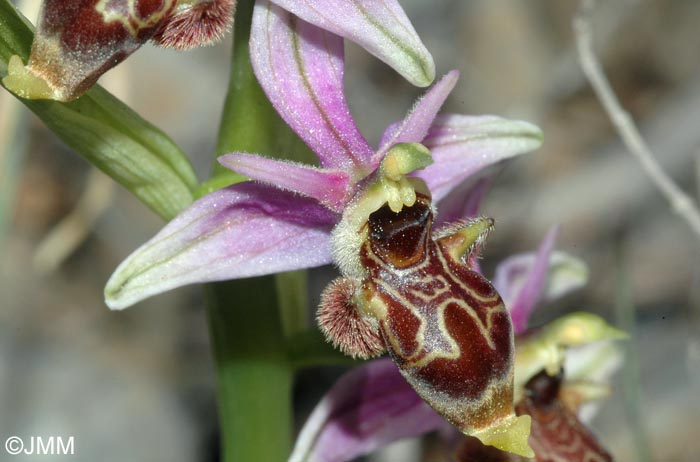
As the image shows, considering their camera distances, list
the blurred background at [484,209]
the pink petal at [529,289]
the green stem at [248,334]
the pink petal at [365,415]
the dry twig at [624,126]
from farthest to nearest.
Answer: the blurred background at [484,209] < the dry twig at [624,126] < the pink petal at [529,289] < the pink petal at [365,415] < the green stem at [248,334]

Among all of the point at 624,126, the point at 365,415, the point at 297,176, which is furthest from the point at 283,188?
the point at 624,126

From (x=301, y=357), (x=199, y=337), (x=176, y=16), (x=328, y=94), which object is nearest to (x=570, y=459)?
(x=301, y=357)

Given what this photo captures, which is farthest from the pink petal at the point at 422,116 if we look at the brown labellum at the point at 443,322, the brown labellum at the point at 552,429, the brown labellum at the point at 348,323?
the brown labellum at the point at 552,429

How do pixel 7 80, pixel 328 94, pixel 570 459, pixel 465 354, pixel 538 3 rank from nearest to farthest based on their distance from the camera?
pixel 7 80
pixel 465 354
pixel 328 94
pixel 570 459
pixel 538 3

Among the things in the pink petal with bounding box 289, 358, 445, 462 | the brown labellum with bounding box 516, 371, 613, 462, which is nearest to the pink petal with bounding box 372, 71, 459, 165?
the pink petal with bounding box 289, 358, 445, 462

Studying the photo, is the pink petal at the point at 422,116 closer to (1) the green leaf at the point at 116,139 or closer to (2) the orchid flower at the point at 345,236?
(2) the orchid flower at the point at 345,236

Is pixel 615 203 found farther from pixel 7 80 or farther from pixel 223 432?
pixel 7 80
